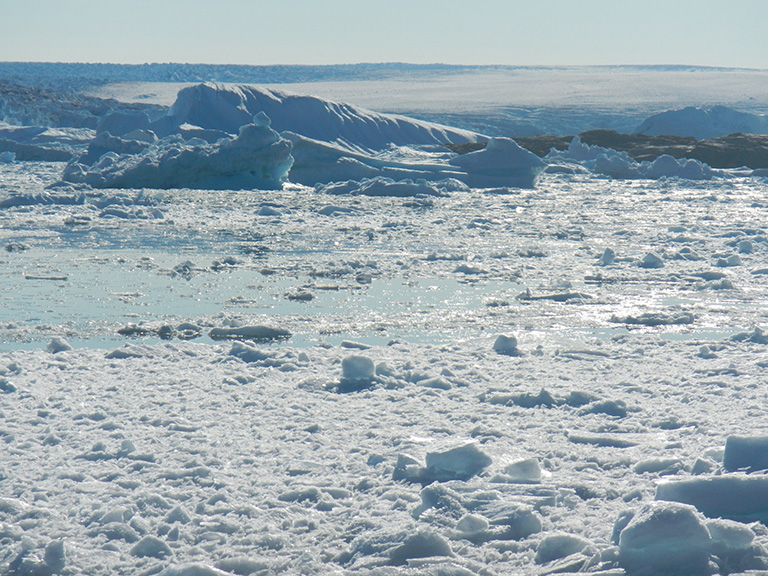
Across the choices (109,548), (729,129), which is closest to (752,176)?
(729,129)

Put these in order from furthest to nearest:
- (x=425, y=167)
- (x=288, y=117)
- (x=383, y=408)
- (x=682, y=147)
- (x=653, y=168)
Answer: (x=682, y=147), (x=288, y=117), (x=653, y=168), (x=425, y=167), (x=383, y=408)

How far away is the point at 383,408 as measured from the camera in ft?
7.98

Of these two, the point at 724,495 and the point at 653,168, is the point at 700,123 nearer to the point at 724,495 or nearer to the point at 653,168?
the point at 653,168

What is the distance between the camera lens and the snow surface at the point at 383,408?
5.28 feet

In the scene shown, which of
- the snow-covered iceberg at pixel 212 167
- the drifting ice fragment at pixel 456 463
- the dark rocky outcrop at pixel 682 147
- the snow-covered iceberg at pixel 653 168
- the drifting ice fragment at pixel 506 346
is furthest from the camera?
the dark rocky outcrop at pixel 682 147

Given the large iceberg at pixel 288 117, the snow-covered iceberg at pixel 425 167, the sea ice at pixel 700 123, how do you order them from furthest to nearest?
the sea ice at pixel 700 123 < the large iceberg at pixel 288 117 < the snow-covered iceberg at pixel 425 167

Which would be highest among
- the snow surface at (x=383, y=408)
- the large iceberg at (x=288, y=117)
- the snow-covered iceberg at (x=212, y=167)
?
the large iceberg at (x=288, y=117)

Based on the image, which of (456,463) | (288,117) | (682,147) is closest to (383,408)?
(456,463)

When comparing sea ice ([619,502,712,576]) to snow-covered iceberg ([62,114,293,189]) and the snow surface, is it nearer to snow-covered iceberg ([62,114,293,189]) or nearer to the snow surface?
the snow surface

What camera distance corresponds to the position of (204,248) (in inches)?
220

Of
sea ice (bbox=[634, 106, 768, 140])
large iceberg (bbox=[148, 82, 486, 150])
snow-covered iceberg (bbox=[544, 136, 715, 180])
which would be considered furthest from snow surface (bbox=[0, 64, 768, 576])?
sea ice (bbox=[634, 106, 768, 140])

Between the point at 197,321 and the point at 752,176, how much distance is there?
380 inches

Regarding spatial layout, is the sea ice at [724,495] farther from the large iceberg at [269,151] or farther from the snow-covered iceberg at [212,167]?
the snow-covered iceberg at [212,167]

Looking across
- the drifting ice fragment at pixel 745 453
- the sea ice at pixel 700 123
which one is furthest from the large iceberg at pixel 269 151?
the drifting ice fragment at pixel 745 453
